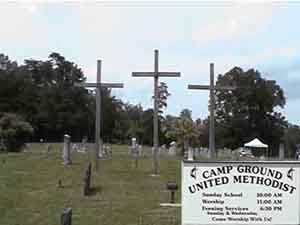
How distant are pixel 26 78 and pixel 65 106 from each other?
31.1 ft

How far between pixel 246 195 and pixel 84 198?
9220 mm

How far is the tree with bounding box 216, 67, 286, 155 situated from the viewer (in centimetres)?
9162

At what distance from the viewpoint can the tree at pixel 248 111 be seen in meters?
91.6

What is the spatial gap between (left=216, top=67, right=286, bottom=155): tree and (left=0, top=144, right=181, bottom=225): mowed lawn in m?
69.0

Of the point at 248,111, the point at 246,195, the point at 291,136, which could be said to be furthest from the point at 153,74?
the point at 291,136

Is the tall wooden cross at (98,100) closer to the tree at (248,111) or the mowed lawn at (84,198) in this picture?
the mowed lawn at (84,198)

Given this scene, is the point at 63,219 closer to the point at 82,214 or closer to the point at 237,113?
the point at 82,214

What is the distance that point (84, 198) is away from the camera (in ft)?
52.3

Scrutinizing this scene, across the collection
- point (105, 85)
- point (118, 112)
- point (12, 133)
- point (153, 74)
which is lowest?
point (12, 133)

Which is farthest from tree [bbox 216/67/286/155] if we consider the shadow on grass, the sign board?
the sign board

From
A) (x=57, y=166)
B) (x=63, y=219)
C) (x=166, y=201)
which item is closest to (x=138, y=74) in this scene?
(x=57, y=166)

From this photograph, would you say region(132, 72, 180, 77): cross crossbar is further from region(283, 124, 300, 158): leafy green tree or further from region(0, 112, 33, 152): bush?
region(283, 124, 300, 158): leafy green tree

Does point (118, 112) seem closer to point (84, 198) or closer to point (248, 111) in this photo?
point (248, 111)

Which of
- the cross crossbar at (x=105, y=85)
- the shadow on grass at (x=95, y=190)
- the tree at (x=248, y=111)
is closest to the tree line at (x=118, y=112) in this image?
the tree at (x=248, y=111)
